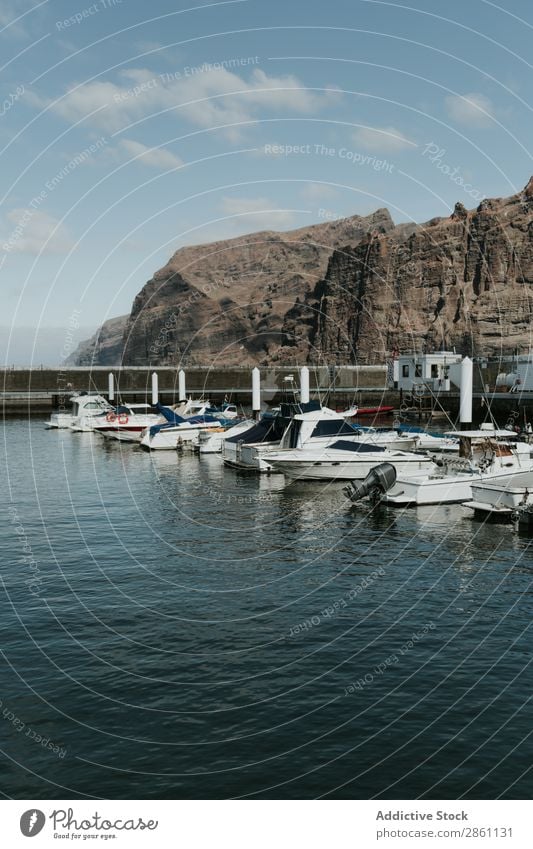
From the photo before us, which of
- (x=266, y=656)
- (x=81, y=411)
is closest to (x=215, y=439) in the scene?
(x=81, y=411)

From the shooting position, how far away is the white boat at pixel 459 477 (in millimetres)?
40219

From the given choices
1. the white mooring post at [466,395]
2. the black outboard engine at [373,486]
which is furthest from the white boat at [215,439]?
the black outboard engine at [373,486]

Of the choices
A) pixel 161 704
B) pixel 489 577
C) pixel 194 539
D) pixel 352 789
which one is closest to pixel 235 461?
pixel 194 539

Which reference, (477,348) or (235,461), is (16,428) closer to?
(235,461)

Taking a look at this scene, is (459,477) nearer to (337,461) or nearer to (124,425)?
(337,461)

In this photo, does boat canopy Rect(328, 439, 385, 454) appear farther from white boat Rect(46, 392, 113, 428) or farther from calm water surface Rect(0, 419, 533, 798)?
white boat Rect(46, 392, 113, 428)

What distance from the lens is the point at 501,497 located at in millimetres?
37156

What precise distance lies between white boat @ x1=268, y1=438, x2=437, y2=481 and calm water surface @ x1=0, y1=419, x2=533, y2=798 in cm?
880

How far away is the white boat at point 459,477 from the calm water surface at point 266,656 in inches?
65.5

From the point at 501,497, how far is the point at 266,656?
20130 mm

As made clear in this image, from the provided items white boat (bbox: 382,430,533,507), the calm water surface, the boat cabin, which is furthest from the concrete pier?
the calm water surface

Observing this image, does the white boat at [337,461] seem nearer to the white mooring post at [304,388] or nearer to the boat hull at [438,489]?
the boat hull at [438,489]
